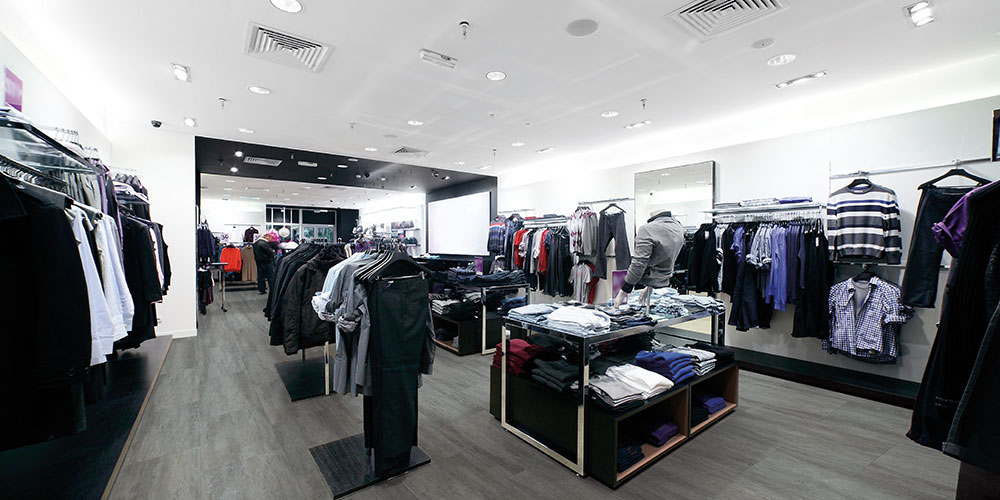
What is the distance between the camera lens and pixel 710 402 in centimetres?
318

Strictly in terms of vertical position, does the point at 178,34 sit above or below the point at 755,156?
above

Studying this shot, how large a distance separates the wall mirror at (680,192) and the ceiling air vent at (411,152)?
3728 millimetres

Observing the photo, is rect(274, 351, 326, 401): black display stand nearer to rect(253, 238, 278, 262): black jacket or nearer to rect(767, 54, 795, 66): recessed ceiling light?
rect(253, 238, 278, 262): black jacket

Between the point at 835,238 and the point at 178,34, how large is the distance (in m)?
6.17

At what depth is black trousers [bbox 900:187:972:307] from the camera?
3.29 m

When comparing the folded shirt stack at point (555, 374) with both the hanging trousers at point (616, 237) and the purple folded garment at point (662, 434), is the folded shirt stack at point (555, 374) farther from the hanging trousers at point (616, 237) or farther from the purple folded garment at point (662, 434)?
the hanging trousers at point (616, 237)

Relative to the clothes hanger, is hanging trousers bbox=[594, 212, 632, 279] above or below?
below

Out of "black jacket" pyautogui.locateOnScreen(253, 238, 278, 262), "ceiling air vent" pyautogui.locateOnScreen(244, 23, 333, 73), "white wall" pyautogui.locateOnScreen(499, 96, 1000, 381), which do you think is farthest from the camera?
"black jacket" pyautogui.locateOnScreen(253, 238, 278, 262)

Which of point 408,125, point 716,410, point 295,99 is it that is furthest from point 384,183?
point 716,410

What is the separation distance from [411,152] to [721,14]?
529 cm

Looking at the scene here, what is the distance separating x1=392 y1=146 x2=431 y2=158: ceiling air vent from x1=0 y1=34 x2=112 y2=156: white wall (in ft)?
12.5

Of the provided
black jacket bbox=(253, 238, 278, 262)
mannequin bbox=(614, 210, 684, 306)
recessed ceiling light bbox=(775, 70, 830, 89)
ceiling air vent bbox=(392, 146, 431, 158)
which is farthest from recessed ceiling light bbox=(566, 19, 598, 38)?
black jacket bbox=(253, 238, 278, 262)

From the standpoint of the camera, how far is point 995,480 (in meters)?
1.03

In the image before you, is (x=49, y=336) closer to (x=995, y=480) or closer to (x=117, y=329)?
(x=117, y=329)
